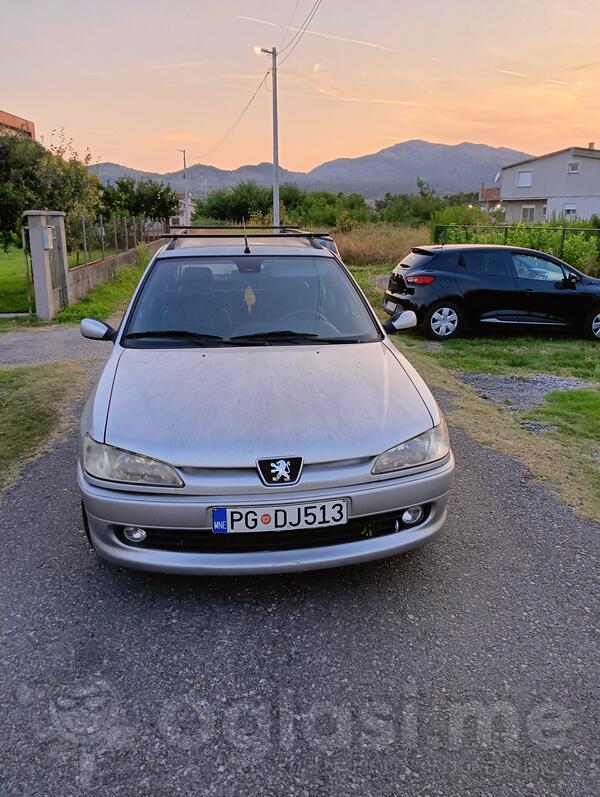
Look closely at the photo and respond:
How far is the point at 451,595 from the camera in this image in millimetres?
3191

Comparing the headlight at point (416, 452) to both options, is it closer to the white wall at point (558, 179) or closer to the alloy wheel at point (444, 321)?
the alloy wheel at point (444, 321)

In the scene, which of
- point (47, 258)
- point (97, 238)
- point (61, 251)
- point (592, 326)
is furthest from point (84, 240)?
point (592, 326)

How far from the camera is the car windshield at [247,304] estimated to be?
3957mm

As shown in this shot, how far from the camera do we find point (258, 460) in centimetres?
277

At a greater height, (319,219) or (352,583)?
(319,219)

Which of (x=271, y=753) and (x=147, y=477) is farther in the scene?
(x=147, y=477)

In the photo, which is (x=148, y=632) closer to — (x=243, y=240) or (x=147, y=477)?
(x=147, y=477)

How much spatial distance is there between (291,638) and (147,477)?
0.95 m

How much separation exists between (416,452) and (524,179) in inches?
2308

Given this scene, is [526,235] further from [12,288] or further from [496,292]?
[12,288]

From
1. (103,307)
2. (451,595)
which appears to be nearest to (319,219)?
(103,307)

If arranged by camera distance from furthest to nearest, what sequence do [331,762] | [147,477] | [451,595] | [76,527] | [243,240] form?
[243,240], [76,527], [451,595], [147,477], [331,762]

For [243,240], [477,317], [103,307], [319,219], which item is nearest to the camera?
[243,240]

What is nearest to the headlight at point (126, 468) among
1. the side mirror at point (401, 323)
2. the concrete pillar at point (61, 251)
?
the side mirror at point (401, 323)
